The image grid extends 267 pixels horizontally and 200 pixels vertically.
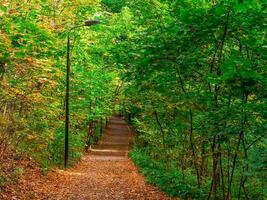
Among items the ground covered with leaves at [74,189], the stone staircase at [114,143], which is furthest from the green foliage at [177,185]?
the stone staircase at [114,143]

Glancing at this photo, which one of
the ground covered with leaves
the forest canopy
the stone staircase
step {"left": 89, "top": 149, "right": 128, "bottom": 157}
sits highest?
the forest canopy

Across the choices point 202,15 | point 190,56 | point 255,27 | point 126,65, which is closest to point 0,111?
point 126,65

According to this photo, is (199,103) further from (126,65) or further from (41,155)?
(41,155)

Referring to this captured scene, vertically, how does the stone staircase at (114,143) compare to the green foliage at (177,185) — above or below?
below

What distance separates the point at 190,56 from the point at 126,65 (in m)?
2.42

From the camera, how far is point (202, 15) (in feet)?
32.8

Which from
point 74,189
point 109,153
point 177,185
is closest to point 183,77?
point 177,185

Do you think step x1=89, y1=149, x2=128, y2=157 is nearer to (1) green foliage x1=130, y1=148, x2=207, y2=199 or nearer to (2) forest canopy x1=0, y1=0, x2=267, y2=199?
(2) forest canopy x1=0, y1=0, x2=267, y2=199

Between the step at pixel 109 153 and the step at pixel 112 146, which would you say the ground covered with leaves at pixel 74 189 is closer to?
the step at pixel 109 153

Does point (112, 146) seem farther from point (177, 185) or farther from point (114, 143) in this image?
point (177, 185)

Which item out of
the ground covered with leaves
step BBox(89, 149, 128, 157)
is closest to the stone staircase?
step BBox(89, 149, 128, 157)

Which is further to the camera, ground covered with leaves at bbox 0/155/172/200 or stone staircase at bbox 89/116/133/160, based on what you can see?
stone staircase at bbox 89/116/133/160

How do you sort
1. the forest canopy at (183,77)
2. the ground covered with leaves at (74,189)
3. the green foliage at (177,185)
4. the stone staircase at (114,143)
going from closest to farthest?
1. the forest canopy at (183,77)
2. the ground covered with leaves at (74,189)
3. the green foliage at (177,185)
4. the stone staircase at (114,143)

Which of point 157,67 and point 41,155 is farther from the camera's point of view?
point 41,155
